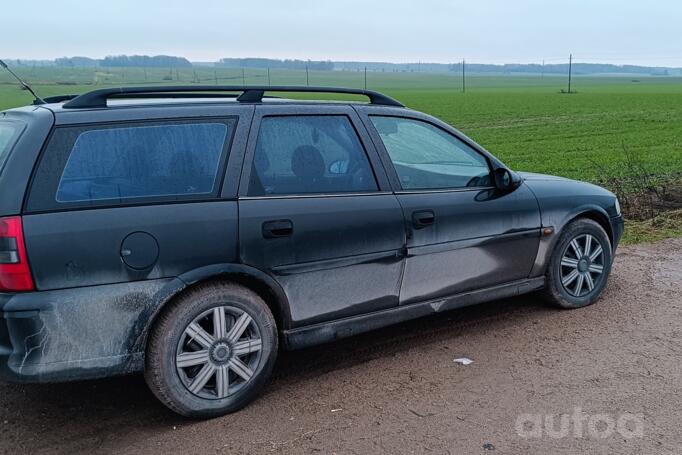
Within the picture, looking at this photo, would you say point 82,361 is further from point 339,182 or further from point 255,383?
point 339,182

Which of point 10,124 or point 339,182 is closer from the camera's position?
point 10,124

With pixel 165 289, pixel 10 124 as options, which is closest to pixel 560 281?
pixel 165 289

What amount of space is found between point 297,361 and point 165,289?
135 cm

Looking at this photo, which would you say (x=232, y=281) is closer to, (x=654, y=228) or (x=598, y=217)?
(x=598, y=217)

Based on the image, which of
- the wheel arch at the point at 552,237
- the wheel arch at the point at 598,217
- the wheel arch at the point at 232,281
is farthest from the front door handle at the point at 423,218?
the wheel arch at the point at 598,217

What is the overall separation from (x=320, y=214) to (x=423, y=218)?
76 centimetres

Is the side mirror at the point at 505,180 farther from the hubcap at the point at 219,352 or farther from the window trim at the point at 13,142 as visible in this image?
the window trim at the point at 13,142

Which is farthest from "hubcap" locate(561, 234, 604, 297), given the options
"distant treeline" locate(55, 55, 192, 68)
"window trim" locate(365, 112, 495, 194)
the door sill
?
"distant treeline" locate(55, 55, 192, 68)

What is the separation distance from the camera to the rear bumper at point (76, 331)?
10.9ft

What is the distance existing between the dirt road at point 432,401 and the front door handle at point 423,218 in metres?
0.88

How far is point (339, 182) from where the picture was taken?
4.26m

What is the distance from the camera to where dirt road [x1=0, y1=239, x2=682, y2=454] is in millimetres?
3496

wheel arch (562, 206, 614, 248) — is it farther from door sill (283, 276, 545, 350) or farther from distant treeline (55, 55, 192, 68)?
distant treeline (55, 55, 192, 68)

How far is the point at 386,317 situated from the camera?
443 centimetres
